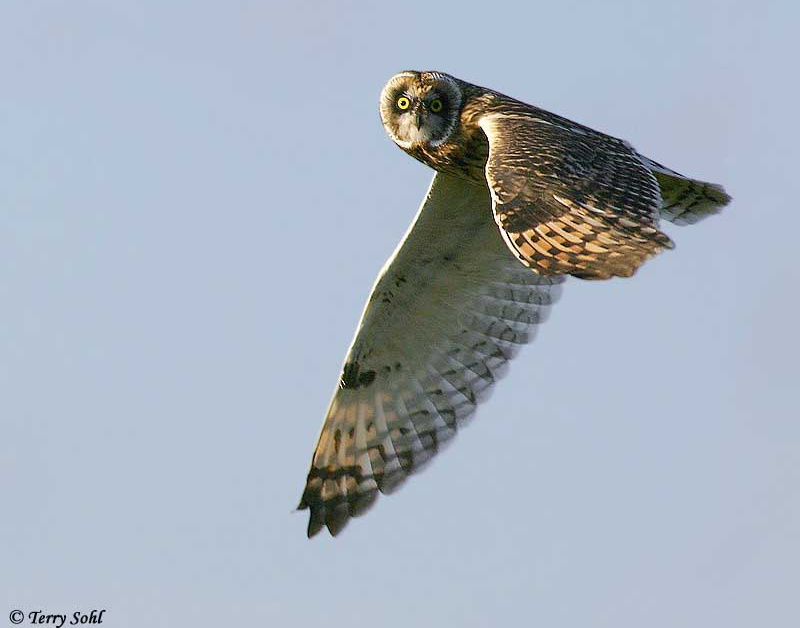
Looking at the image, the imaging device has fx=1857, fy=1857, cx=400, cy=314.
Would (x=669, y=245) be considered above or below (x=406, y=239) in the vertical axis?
below

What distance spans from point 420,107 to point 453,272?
1.57m

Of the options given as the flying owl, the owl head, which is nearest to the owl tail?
the flying owl

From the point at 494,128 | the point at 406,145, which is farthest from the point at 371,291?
the point at 494,128

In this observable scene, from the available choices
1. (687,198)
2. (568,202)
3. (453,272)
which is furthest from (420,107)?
(568,202)

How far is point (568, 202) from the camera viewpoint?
392 inches

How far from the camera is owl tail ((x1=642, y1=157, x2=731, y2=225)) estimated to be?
11.9 metres

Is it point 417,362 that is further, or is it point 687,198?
point 417,362

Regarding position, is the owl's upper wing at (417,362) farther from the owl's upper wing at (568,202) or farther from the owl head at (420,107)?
the owl's upper wing at (568,202)

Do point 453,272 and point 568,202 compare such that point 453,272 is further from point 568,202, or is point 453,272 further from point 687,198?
point 568,202

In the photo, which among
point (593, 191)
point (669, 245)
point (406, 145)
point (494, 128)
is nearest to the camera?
point (669, 245)

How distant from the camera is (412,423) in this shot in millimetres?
13258

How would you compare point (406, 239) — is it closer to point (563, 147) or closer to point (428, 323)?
point (428, 323)

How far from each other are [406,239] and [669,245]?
344cm

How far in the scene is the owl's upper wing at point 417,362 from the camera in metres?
12.9
